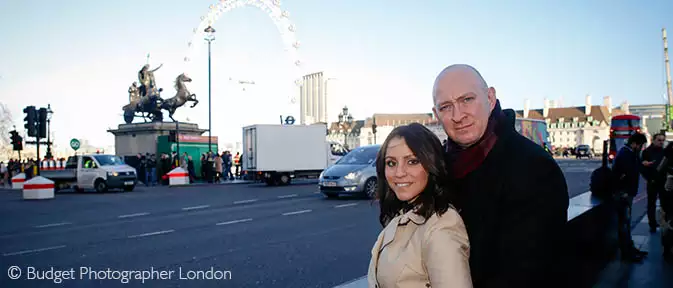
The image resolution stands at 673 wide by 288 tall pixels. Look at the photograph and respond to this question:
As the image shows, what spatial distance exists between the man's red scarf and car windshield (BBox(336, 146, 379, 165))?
1483 cm

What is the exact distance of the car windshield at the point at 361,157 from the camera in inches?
671

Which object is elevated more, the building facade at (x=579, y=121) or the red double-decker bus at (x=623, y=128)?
the building facade at (x=579, y=121)

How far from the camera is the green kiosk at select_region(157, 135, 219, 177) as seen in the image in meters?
32.3

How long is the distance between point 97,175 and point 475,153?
927 inches

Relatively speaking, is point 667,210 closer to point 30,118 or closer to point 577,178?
point 577,178

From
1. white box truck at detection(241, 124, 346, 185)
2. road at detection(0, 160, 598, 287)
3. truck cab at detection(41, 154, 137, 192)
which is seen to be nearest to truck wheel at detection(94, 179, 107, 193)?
truck cab at detection(41, 154, 137, 192)

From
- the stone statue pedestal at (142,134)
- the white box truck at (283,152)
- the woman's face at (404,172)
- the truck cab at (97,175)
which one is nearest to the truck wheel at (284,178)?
the white box truck at (283,152)

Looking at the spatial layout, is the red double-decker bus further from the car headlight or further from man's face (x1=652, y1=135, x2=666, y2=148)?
man's face (x1=652, y1=135, x2=666, y2=148)

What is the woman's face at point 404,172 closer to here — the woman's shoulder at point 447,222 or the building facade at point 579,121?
the woman's shoulder at point 447,222

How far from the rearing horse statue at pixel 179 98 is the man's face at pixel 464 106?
37.5 meters

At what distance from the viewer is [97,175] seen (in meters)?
22.8

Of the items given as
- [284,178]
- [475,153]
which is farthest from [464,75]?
[284,178]

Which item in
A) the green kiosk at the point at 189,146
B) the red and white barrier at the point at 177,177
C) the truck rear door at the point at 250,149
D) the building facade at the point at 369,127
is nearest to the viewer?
Result: the truck rear door at the point at 250,149

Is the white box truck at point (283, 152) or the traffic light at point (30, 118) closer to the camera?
the traffic light at point (30, 118)
